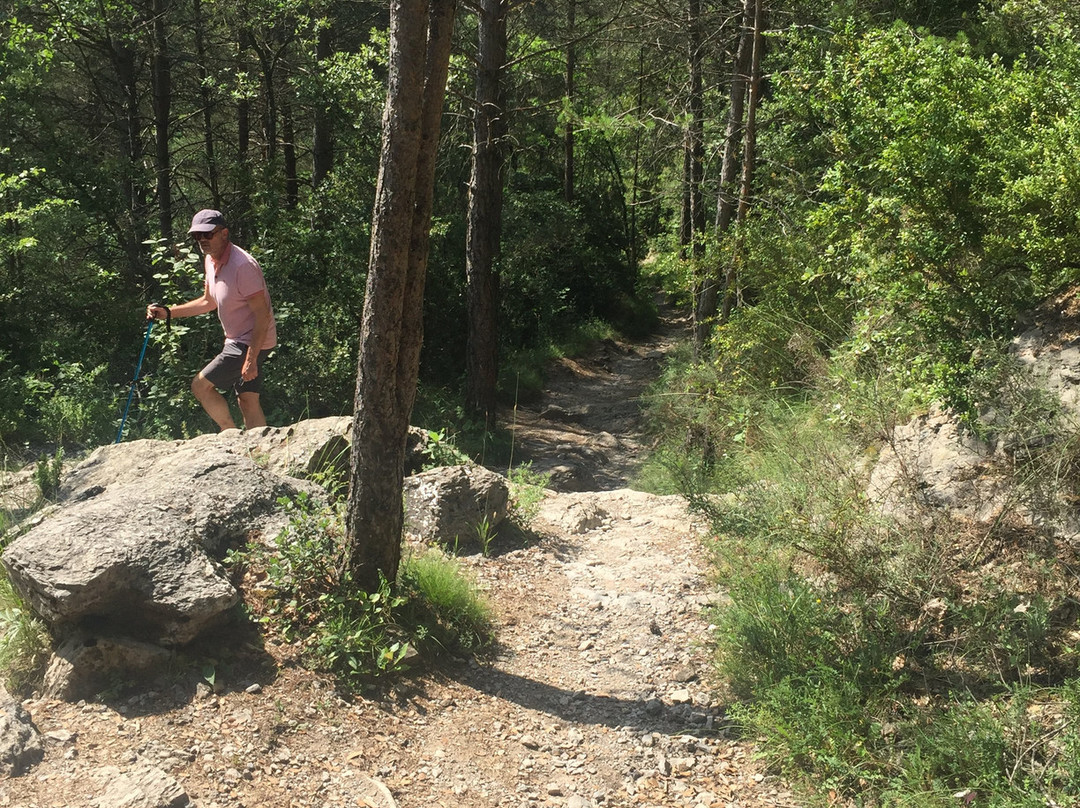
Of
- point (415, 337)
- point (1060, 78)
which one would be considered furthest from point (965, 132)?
point (415, 337)

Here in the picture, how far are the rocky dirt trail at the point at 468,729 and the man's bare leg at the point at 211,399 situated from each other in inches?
101

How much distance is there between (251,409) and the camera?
7.30 meters

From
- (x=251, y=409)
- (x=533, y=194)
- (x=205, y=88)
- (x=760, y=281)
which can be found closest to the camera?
(x=251, y=409)

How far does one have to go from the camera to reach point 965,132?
536 centimetres

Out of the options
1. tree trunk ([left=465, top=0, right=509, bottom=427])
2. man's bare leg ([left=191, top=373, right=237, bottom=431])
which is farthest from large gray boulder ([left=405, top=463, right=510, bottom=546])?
tree trunk ([left=465, top=0, right=509, bottom=427])

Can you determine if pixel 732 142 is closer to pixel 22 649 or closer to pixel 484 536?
pixel 484 536

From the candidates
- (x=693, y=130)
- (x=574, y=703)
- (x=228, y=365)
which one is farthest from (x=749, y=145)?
(x=574, y=703)

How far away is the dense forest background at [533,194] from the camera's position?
5.41m

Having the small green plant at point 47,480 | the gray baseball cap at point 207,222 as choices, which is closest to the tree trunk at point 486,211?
the gray baseball cap at point 207,222

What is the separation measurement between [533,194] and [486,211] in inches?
319

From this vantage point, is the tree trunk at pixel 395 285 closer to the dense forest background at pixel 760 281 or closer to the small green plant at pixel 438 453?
the dense forest background at pixel 760 281

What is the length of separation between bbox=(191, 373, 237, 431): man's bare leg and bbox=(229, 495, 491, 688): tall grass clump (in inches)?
86.4

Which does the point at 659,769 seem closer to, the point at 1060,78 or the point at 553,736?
the point at 553,736

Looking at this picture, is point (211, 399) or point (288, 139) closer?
point (211, 399)
